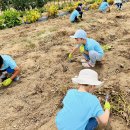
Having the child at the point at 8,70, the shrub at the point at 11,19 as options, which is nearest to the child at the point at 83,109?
the child at the point at 8,70

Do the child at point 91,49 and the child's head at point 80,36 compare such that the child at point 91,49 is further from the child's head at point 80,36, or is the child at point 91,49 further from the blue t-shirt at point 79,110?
the blue t-shirt at point 79,110

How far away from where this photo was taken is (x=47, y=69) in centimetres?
618

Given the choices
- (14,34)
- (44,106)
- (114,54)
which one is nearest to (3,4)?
(14,34)

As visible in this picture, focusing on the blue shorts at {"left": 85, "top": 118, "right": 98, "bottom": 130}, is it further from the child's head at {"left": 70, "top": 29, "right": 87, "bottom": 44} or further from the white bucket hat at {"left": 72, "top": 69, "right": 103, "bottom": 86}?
the child's head at {"left": 70, "top": 29, "right": 87, "bottom": 44}

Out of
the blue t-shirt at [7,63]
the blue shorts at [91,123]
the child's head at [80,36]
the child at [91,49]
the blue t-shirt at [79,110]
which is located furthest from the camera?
the child at [91,49]

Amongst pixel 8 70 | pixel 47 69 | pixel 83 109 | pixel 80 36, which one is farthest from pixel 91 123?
pixel 47 69

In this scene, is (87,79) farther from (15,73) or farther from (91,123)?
(15,73)

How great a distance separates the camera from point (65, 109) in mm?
3100

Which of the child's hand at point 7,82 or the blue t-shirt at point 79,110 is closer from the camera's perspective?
the blue t-shirt at point 79,110

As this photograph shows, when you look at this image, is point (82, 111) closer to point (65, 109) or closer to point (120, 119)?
point (65, 109)

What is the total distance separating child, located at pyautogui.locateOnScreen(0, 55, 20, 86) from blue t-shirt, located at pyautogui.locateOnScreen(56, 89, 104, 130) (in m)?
2.35

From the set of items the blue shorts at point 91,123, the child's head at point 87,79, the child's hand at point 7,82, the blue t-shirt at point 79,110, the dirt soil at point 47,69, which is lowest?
the dirt soil at point 47,69

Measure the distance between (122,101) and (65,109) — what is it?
177 centimetres

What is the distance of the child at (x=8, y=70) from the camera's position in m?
5.24
